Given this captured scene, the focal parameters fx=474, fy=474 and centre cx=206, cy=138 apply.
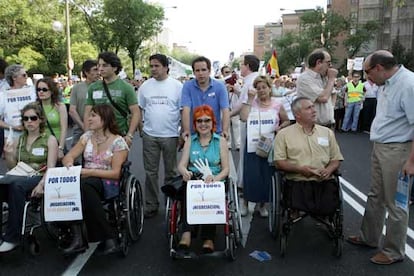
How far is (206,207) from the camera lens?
3908mm

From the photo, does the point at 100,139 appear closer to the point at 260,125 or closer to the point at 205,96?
the point at 205,96

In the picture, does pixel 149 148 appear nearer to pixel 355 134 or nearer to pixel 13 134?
pixel 13 134

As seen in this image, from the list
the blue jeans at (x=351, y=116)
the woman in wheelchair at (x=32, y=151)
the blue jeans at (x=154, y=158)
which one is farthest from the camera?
the blue jeans at (x=351, y=116)

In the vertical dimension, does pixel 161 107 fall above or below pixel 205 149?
above

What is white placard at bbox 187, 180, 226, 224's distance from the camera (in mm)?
3895

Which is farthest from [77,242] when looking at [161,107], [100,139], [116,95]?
[161,107]

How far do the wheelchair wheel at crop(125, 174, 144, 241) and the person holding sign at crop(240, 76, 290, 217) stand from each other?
1264 millimetres

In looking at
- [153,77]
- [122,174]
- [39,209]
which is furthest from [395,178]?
[39,209]

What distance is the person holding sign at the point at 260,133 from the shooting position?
16.9ft

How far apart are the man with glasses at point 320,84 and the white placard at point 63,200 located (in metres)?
2.52

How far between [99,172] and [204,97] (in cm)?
146

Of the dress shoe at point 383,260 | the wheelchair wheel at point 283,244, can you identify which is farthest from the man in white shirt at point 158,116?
the dress shoe at point 383,260

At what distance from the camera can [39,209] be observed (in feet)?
14.2

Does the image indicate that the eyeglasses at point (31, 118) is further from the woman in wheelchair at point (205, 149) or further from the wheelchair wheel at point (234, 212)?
the wheelchair wheel at point (234, 212)
